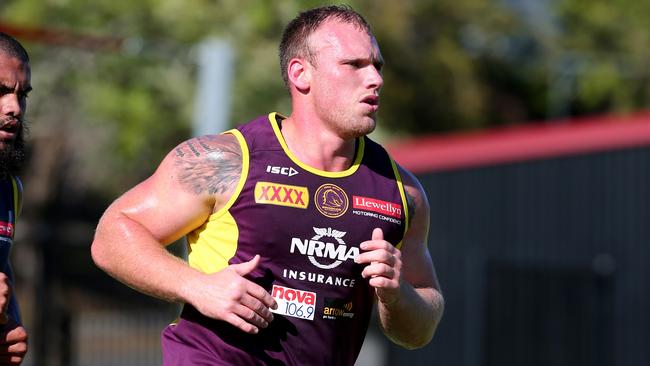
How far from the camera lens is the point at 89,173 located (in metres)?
27.7

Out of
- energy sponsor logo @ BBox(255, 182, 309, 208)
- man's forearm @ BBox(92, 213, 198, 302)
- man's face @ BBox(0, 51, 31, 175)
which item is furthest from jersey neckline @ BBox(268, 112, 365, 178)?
man's face @ BBox(0, 51, 31, 175)

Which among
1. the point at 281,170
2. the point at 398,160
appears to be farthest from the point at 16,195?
the point at 398,160

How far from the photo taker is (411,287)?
5.22m

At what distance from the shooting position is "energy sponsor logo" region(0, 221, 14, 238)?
17.1 ft

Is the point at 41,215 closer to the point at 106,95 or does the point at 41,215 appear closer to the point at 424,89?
the point at 106,95

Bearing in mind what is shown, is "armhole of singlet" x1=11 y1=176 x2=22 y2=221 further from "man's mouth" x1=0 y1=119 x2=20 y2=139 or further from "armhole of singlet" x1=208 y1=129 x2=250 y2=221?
"armhole of singlet" x1=208 y1=129 x2=250 y2=221

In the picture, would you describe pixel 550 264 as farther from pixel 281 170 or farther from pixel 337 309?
pixel 281 170

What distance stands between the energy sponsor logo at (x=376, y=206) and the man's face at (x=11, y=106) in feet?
4.85

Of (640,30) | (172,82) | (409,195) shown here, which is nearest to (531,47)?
(640,30)

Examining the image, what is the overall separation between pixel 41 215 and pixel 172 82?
6.01 meters

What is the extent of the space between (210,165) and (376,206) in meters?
0.75

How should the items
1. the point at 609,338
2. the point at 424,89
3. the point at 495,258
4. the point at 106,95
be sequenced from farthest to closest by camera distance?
the point at 424,89, the point at 106,95, the point at 495,258, the point at 609,338

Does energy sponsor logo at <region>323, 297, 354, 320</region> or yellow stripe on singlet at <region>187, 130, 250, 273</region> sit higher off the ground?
yellow stripe on singlet at <region>187, 130, 250, 273</region>

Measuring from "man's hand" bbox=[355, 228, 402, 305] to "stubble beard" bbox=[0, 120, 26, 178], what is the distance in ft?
5.08
